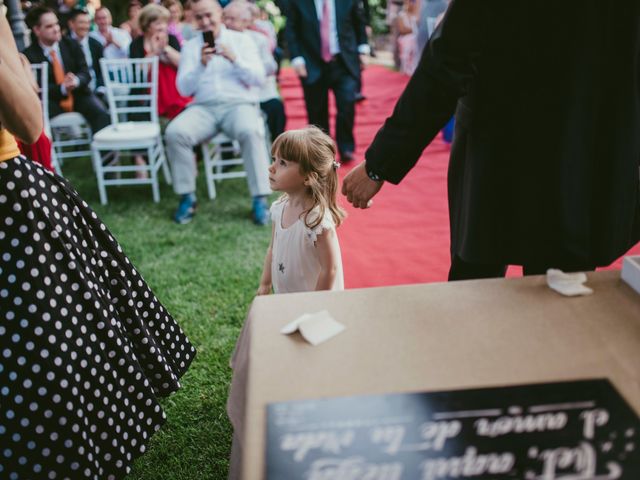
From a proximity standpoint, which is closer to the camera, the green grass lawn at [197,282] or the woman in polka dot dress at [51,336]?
the woman in polka dot dress at [51,336]

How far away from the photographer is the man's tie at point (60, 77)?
5359 mm

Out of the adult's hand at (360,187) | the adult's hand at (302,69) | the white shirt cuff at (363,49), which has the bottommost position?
the adult's hand at (302,69)

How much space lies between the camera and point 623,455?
2.29ft

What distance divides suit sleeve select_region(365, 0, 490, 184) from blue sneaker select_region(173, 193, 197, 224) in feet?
9.60

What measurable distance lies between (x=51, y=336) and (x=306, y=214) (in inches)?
34.0

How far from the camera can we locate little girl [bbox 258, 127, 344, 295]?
1915 millimetres

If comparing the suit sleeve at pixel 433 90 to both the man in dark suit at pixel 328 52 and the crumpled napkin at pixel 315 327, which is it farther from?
the man in dark suit at pixel 328 52

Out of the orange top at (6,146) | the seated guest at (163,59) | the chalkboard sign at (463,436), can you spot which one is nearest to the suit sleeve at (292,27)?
the seated guest at (163,59)

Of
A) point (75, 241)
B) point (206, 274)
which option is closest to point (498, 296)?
point (75, 241)

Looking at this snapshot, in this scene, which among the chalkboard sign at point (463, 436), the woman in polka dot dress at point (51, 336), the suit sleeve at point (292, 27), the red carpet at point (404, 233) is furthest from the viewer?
the suit sleeve at point (292, 27)

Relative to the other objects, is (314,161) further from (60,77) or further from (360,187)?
(60,77)

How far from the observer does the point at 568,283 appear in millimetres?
1041

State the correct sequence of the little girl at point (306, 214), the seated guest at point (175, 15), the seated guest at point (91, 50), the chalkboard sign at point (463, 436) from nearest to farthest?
the chalkboard sign at point (463, 436)
the little girl at point (306, 214)
the seated guest at point (91, 50)
the seated guest at point (175, 15)

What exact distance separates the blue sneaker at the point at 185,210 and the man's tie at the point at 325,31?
6.25 feet
